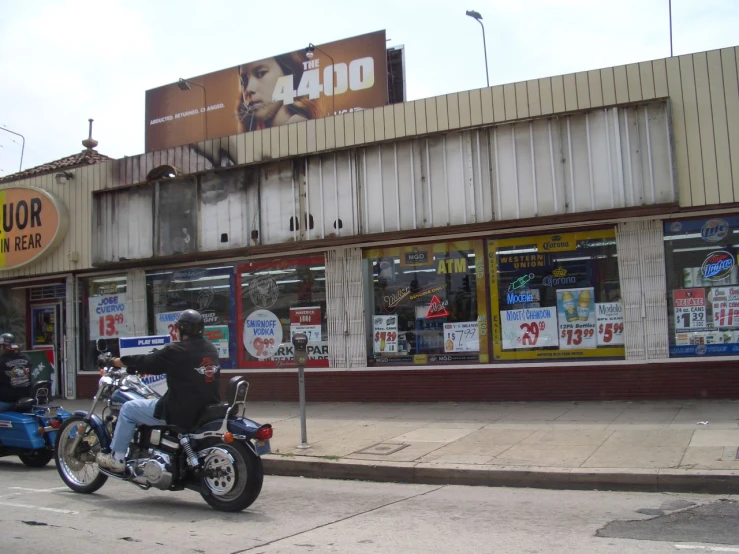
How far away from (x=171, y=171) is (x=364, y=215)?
4913mm

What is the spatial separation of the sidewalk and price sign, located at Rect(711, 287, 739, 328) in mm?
1238

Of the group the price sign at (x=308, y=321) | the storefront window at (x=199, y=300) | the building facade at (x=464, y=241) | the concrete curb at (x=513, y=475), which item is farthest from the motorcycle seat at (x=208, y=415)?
the storefront window at (x=199, y=300)

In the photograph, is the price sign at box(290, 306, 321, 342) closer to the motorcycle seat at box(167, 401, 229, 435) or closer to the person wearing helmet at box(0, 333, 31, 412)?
the person wearing helmet at box(0, 333, 31, 412)

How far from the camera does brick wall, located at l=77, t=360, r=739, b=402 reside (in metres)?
11.4

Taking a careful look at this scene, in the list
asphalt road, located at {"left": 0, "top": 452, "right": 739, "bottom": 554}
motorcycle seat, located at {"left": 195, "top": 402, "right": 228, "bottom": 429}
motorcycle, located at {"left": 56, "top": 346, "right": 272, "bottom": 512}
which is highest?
motorcycle seat, located at {"left": 195, "top": 402, "right": 228, "bottom": 429}

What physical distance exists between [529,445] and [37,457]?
6.31 meters

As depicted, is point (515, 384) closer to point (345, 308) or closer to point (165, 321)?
point (345, 308)

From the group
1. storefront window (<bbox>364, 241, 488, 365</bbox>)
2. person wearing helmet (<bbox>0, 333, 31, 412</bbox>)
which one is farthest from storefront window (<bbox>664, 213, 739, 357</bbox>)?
person wearing helmet (<bbox>0, 333, 31, 412</bbox>)

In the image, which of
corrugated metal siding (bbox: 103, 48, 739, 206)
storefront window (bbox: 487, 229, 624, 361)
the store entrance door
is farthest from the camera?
the store entrance door

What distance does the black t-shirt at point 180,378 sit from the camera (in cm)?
699

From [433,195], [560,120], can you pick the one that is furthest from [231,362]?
[560,120]

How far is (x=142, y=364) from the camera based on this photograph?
6.97m

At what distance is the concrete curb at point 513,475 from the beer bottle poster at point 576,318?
470 cm

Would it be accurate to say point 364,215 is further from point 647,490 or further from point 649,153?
point 647,490
